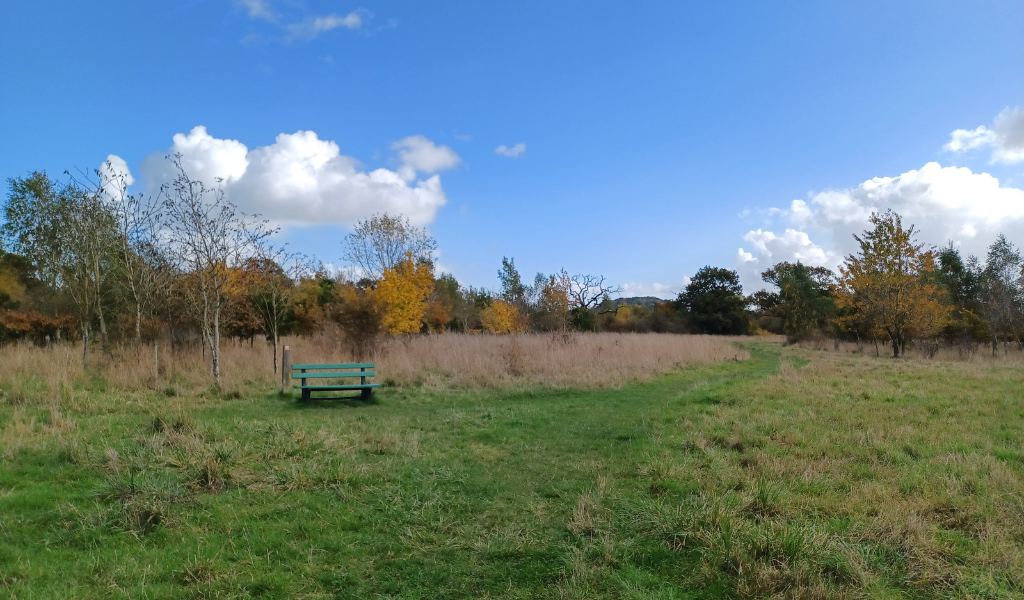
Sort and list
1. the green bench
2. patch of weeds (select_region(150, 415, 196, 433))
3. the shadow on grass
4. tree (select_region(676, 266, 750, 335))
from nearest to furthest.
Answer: patch of weeds (select_region(150, 415, 196, 433)), the shadow on grass, the green bench, tree (select_region(676, 266, 750, 335))

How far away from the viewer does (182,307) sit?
15320 millimetres

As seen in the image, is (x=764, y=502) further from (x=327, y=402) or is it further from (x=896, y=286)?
(x=896, y=286)

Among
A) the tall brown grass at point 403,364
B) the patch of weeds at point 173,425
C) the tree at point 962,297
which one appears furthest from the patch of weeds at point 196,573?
the tree at point 962,297

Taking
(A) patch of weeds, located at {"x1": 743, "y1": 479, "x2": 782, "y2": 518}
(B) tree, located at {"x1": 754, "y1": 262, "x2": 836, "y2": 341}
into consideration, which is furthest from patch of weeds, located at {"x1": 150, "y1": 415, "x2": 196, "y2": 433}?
(B) tree, located at {"x1": 754, "y1": 262, "x2": 836, "y2": 341}

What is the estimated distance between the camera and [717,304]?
50562 mm

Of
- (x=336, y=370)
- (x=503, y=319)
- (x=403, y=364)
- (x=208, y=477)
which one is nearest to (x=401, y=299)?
(x=403, y=364)

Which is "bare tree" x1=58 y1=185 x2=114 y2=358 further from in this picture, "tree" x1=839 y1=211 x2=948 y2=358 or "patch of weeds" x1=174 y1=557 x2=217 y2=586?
"tree" x1=839 y1=211 x2=948 y2=358

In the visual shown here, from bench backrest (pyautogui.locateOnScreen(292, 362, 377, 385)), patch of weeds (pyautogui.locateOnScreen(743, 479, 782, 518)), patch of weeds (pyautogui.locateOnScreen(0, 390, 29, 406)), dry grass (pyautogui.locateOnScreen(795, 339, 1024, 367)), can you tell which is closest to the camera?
patch of weeds (pyautogui.locateOnScreen(743, 479, 782, 518))

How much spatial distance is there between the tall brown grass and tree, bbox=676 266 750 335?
1245 inches

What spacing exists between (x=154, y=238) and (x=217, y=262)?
2.34m

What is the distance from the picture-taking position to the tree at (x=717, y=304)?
50344 mm

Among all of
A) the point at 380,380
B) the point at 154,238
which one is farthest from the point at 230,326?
the point at 380,380

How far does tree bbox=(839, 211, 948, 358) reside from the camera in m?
23.6

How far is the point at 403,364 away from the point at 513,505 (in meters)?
10.4
